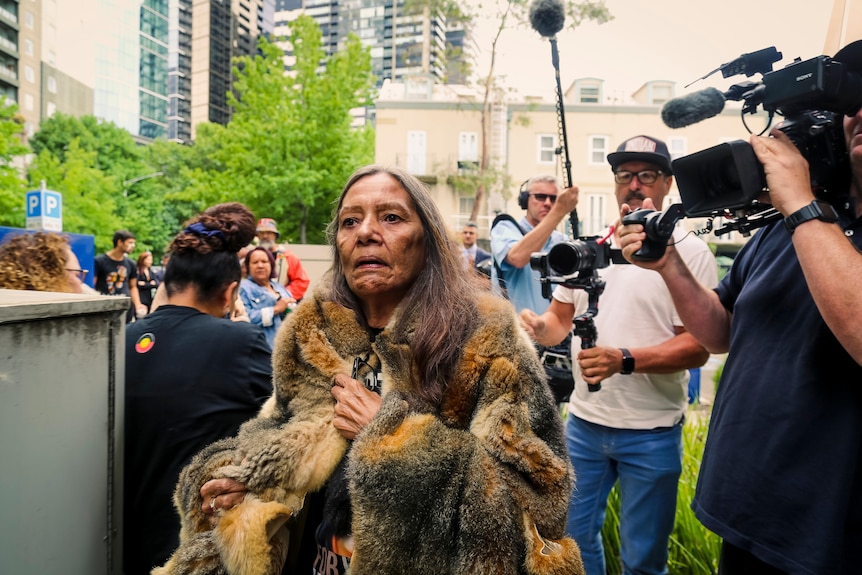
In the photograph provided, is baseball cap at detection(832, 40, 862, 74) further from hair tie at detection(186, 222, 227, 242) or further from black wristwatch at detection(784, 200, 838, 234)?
hair tie at detection(186, 222, 227, 242)

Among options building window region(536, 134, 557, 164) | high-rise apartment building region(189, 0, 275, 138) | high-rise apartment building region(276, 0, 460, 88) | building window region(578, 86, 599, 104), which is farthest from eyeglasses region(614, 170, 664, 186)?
high-rise apartment building region(276, 0, 460, 88)

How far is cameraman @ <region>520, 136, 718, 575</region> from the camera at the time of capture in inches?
98.3

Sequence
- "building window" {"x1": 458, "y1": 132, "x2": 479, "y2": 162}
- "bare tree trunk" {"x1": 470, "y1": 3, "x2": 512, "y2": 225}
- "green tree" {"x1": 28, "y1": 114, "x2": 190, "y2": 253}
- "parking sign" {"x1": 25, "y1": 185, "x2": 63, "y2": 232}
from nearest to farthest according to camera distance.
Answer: "parking sign" {"x1": 25, "y1": 185, "x2": 63, "y2": 232} < "bare tree trunk" {"x1": 470, "y1": 3, "x2": 512, "y2": 225} < "building window" {"x1": 458, "y1": 132, "x2": 479, "y2": 162} < "green tree" {"x1": 28, "y1": 114, "x2": 190, "y2": 253}

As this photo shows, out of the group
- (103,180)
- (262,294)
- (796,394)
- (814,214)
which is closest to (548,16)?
(814,214)

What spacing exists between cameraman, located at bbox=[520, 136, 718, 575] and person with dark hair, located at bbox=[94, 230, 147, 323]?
8493mm

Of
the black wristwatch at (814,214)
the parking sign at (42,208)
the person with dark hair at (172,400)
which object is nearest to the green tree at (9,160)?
the parking sign at (42,208)

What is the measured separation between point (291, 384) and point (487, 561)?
0.80 m

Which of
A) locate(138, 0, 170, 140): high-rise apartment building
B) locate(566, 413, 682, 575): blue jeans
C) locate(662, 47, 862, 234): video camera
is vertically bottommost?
locate(566, 413, 682, 575): blue jeans

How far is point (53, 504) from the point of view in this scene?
1.66 meters

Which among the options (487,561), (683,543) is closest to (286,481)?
(487,561)

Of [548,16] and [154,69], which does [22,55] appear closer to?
[154,69]

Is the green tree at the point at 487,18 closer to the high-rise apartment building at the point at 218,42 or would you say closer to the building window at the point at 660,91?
the building window at the point at 660,91

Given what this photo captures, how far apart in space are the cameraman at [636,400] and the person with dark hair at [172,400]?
145 centimetres

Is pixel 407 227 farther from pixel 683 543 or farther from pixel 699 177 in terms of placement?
pixel 683 543
